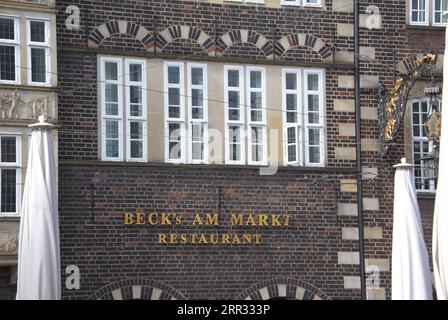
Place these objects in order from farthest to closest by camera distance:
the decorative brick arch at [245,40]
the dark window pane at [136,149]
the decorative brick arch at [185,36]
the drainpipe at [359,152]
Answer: the drainpipe at [359,152] → the decorative brick arch at [245,40] → the decorative brick arch at [185,36] → the dark window pane at [136,149]

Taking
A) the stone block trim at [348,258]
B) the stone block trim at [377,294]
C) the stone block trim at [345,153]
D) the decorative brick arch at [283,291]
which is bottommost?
the stone block trim at [377,294]

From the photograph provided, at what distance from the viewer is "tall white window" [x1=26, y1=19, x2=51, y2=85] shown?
82.0ft

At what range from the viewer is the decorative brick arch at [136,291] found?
84.0 ft

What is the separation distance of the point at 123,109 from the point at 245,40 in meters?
3.04

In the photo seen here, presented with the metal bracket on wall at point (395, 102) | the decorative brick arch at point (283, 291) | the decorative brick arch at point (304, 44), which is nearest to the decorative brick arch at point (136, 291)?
the decorative brick arch at point (283, 291)

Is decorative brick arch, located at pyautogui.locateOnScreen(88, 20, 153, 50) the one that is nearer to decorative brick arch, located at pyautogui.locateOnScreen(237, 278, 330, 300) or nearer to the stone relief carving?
the stone relief carving

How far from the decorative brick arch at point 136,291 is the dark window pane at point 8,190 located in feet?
7.84

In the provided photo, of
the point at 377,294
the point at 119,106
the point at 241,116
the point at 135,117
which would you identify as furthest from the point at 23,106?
the point at 377,294

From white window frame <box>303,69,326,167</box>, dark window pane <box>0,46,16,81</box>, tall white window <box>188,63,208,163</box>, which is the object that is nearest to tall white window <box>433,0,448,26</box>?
white window frame <box>303,69,326,167</box>

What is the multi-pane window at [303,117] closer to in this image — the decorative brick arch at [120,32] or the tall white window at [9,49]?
the decorative brick arch at [120,32]

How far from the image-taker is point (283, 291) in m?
27.1

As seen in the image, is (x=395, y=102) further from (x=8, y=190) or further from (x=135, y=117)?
(x=8, y=190)
